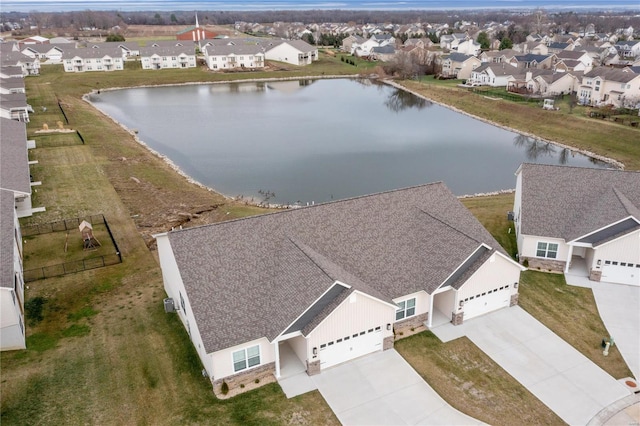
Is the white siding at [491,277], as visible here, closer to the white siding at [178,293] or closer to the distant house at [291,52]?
the white siding at [178,293]

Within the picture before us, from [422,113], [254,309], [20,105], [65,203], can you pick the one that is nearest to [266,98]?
[422,113]

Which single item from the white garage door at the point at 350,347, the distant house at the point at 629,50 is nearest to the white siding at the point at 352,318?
the white garage door at the point at 350,347

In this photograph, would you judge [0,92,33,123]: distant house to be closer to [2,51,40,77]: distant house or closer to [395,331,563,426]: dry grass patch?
[2,51,40,77]: distant house

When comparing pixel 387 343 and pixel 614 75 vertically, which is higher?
pixel 614 75

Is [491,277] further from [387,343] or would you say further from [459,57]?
[459,57]

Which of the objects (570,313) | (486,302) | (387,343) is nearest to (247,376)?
(387,343)

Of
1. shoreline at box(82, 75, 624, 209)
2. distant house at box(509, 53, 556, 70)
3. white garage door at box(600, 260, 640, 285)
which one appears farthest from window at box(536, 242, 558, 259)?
distant house at box(509, 53, 556, 70)

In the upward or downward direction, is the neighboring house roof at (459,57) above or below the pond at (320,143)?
above

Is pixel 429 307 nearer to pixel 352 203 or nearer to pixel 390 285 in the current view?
pixel 390 285
